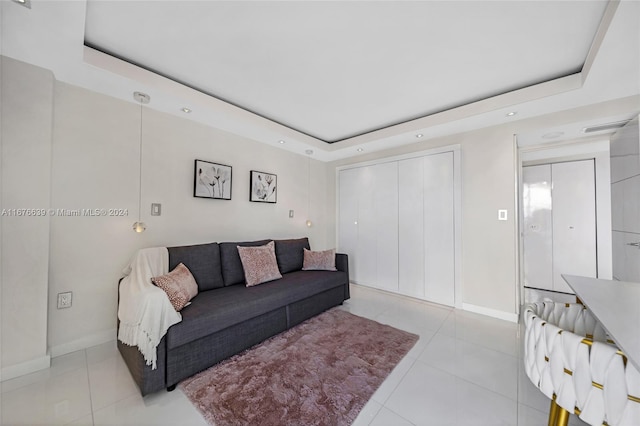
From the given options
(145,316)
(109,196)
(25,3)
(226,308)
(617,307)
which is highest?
(25,3)

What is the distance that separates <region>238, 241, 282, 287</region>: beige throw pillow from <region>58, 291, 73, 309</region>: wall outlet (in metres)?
1.48

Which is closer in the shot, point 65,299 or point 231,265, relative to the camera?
point 65,299

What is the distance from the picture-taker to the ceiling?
1518mm

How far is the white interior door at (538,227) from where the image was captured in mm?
4008

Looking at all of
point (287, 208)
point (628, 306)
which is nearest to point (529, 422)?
point (628, 306)

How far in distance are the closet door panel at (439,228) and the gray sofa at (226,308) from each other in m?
1.25

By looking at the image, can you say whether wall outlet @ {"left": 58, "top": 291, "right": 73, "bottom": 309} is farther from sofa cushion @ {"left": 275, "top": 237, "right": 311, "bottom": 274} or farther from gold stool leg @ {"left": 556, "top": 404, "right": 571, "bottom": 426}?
gold stool leg @ {"left": 556, "top": 404, "right": 571, "bottom": 426}

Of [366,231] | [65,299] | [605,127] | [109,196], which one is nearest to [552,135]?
[605,127]

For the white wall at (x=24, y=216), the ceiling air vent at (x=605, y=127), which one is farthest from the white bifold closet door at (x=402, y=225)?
the white wall at (x=24, y=216)

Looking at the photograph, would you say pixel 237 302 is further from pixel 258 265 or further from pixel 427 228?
pixel 427 228

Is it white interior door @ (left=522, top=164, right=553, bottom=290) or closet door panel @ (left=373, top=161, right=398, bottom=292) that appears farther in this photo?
white interior door @ (left=522, top=164, right=553, bottom=290)

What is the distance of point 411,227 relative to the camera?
145 inches

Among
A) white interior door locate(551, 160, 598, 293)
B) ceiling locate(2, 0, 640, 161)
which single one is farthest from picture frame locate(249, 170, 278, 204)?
white interior door locate(551, 160, 598, 293)

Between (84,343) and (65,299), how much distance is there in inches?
17.5
